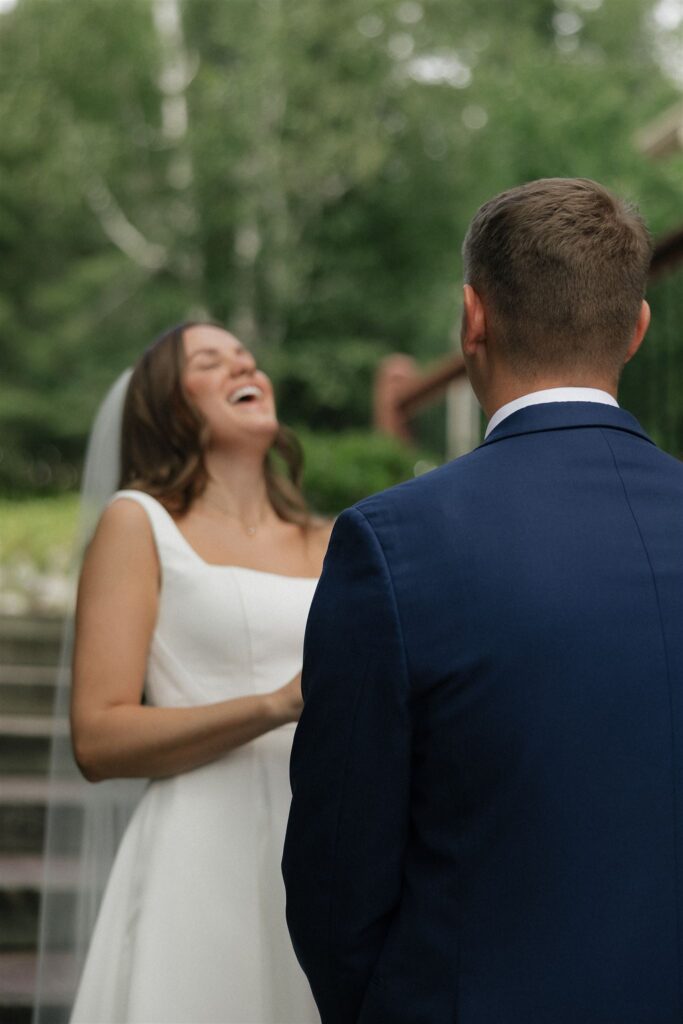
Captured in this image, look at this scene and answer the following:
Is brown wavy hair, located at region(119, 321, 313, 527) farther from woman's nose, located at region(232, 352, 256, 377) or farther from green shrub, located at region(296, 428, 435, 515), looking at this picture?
green shrub, located at region(296, 428, 435, 515)

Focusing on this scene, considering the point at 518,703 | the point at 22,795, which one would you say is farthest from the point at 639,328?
the point at 22,795

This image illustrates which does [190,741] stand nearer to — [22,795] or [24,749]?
[22,795]

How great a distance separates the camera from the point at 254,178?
1984 cm

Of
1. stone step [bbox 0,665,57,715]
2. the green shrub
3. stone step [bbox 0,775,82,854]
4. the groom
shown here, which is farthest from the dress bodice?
the green shrub

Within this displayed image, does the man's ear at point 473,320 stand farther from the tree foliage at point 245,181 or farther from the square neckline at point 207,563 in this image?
the tree foliage at point 245,181

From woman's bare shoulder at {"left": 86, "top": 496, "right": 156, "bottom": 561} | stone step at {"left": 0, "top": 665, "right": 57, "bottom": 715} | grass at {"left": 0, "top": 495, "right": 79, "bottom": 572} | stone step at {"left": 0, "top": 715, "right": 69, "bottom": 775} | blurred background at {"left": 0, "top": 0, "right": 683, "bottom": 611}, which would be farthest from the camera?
blurred background at {"left": 0, "top": 0, "right": 683, "bottom": 611}

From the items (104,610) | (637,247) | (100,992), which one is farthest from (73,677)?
(637,247)

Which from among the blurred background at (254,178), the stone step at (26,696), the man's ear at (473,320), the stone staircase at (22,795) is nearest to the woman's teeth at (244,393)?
the man's ear at (473,320)

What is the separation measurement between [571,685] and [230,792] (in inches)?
51.9

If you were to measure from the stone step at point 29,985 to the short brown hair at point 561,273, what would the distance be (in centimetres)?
213

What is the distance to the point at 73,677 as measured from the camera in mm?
2531

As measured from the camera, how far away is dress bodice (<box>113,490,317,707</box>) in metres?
2.68

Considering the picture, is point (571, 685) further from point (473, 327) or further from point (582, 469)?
point (473, 327)

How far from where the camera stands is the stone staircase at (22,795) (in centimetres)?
475
